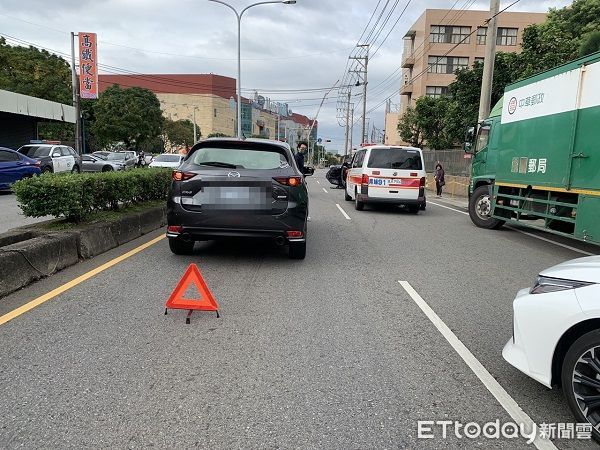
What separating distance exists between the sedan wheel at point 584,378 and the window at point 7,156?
59.3ft

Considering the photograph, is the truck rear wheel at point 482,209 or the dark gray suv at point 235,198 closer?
the dark gray suv at point 235,198

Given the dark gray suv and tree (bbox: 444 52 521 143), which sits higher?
tree (bbox: 444 52 521 143)

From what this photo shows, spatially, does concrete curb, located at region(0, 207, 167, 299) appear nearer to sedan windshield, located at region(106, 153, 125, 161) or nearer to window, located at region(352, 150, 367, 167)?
window, located at region(352, 150, 367, 167)

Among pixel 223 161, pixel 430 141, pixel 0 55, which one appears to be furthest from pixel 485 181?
pixel 0 55

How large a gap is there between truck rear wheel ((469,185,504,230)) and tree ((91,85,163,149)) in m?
42.3

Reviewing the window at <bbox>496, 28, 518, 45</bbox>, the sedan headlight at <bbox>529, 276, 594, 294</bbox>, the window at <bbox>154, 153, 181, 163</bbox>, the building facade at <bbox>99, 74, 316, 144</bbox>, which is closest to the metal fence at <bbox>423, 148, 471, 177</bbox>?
the window at <bbox>154, 153, 181, 163</bbox>

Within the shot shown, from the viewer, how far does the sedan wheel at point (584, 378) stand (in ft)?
9.53

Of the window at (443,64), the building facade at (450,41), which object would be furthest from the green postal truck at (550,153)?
the window at (443,64)

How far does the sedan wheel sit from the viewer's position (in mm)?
2904

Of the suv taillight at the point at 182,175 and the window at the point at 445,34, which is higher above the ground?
the window at the point at 445,34

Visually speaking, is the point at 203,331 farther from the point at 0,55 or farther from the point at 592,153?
the point at 0,55

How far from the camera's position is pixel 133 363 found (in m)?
3.84

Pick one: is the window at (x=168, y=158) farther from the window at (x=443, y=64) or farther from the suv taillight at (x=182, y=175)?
the window at (x=443, y=64)

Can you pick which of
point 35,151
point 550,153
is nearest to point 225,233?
point 550,153
